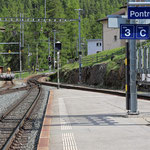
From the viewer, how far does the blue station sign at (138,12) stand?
10000mm

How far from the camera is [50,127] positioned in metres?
9.00

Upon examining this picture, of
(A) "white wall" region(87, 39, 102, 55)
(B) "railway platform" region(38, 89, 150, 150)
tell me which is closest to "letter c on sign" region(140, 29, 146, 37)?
(B) "railway platform" region(38, 89, 150, 150)

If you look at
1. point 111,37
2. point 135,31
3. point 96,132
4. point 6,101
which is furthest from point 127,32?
point 111,37

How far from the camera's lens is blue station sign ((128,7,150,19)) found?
10.0 metres

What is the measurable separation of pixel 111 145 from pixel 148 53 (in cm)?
481

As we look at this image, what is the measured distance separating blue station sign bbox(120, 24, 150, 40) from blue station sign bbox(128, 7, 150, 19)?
0.94 ft

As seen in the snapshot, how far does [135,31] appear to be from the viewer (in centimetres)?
1020

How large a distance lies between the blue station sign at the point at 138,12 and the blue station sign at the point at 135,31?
29 cm

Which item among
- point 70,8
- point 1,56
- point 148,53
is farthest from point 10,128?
point 1,56

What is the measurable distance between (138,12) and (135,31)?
1.80 ft

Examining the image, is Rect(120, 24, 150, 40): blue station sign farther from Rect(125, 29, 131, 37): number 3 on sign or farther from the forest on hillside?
the forest on hillside

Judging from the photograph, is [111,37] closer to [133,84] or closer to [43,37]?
[43,37]

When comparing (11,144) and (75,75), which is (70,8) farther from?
(11,144)

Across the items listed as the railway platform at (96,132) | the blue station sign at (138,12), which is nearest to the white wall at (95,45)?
the railway platform at (96,132)
